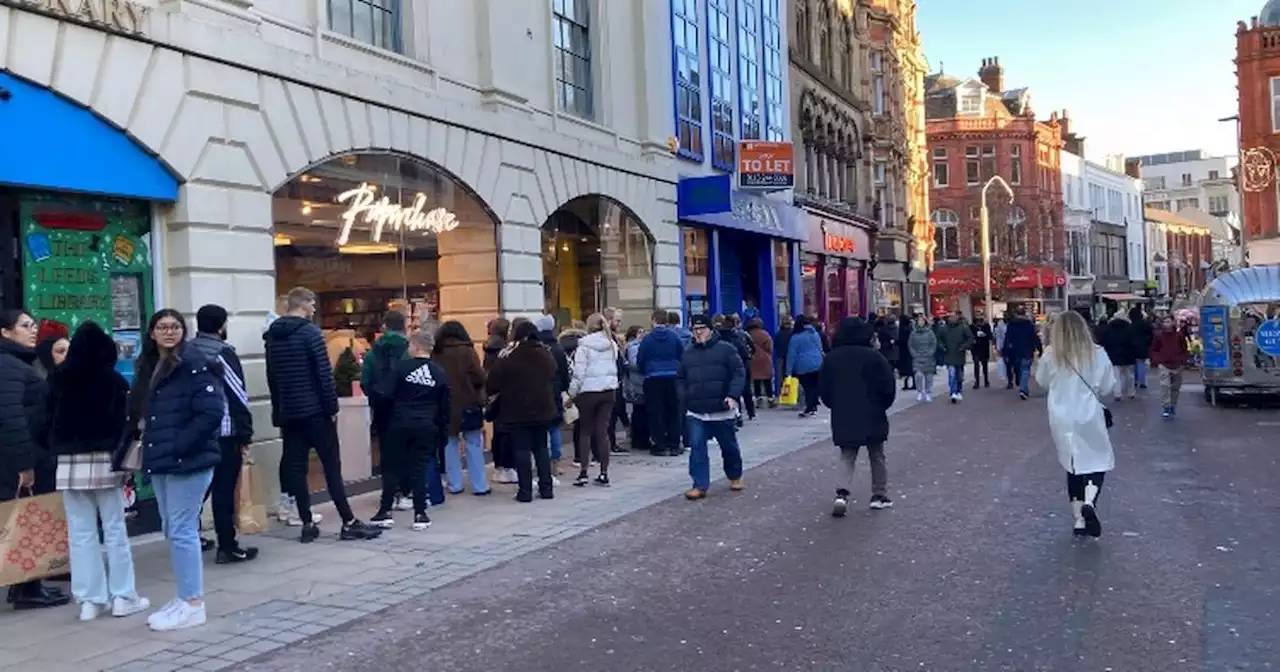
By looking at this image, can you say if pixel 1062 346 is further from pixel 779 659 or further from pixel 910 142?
pixel 910 142

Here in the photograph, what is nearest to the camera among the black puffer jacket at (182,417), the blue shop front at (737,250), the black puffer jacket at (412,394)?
the black puffer jacket at (182,417)

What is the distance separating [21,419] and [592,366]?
19.0 feet

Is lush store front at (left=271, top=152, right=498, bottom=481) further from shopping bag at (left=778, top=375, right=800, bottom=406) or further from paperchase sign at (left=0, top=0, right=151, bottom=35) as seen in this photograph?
shopping bag at (left=778, top=375, right=800, bottom=406)

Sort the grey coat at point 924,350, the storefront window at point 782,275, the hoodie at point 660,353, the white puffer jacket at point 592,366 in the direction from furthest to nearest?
the storefront window at point 782,275 < the grey coat at point 924,350 < the hoodie at point 660,353 < the white puffer jacket at point 592,366

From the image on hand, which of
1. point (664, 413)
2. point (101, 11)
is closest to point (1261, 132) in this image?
point (664, 413)

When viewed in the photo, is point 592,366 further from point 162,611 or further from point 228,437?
point 162,611

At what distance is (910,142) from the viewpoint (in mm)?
42156

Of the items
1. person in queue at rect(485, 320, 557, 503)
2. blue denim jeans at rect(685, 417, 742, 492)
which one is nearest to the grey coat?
blue denim jeans at rect(685, 417, 742, 492)

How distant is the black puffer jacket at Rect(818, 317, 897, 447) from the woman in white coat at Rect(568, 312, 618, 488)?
9.42 feet

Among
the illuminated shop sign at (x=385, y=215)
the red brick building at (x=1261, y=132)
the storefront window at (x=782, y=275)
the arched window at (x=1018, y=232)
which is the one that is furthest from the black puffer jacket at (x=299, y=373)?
the arched window at (x=1018, y=232)

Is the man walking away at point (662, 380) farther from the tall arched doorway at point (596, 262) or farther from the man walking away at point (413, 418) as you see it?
the man walking away at point (413, 418)

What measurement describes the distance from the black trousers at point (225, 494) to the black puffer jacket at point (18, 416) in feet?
4.44

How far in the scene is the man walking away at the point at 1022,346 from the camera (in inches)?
846

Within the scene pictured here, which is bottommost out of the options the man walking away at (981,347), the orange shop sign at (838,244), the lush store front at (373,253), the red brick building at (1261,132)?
the man walking away at (981,347)
